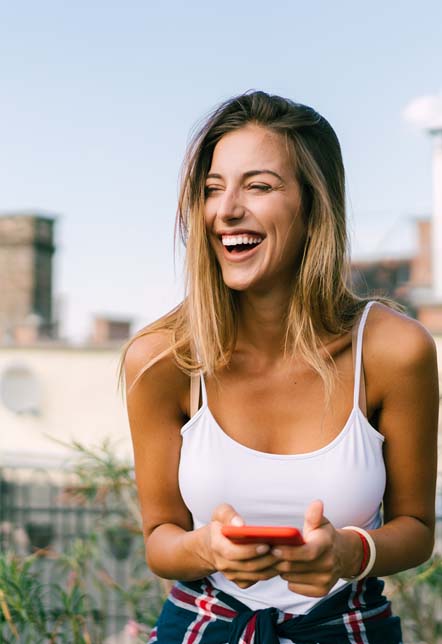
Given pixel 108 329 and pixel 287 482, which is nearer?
pixel 287 482

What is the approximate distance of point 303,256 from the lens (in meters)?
1.92

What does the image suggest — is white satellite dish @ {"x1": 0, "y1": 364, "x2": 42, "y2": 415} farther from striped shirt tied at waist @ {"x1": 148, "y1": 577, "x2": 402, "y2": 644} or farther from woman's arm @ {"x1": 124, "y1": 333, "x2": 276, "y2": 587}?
striped shirt tied at waist @ {"x1": 148, "y1": 577, "x2": 402, "y2": 644}

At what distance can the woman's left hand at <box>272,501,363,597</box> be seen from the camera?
142 cm

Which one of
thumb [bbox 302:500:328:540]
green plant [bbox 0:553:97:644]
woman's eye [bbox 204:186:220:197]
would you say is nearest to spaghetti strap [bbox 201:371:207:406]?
woman's eye [bbox 204:186:220:197]

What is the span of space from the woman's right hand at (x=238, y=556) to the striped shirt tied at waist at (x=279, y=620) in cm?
28

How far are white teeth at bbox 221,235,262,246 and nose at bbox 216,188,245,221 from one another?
0.04 meters

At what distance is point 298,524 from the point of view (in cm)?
177

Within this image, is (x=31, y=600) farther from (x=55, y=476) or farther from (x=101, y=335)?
(x=101, y=335)

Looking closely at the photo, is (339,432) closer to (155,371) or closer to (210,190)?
(155,371)

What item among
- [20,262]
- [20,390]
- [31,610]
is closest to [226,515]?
[31,610]

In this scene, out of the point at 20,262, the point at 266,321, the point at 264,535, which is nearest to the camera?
the point at 264,535

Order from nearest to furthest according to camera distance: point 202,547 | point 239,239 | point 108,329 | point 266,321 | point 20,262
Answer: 1. point 202,547
2. point 239,239
3. point 266,321
4. point 108,329
5. point 20,262

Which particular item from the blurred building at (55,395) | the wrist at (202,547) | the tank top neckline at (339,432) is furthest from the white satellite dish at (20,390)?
the wrist at (202,547)

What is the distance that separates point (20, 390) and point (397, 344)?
40.2 feet
